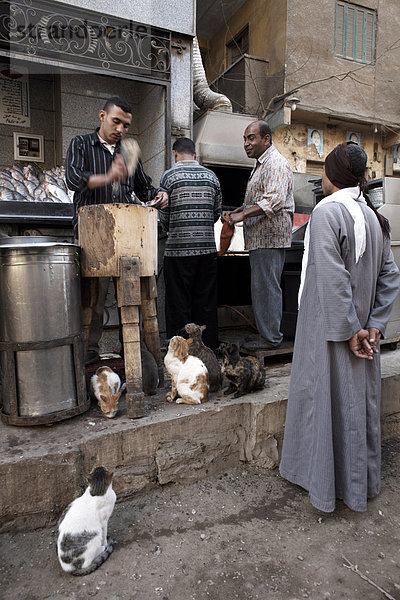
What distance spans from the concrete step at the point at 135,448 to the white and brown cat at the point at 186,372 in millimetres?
84

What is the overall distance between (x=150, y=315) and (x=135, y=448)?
102cm

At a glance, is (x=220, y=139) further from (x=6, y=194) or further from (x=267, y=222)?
(x=6, y=194)

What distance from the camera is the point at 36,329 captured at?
2432 millimetres

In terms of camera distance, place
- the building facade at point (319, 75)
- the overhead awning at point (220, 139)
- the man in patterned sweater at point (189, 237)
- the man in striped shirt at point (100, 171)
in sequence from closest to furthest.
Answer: the man in striped shirt at point (100, 171) → the man in patterned sweater at point (189, 237) → the overhead awning at point (220, 139) → the building facade at point (319, 75)

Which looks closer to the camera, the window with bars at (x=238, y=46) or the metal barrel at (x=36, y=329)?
the metal barrel at (x=36, y=329)

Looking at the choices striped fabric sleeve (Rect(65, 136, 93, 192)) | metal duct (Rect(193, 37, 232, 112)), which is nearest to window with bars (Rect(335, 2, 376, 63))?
metal duct (Rect(193, 37, 232, 112))

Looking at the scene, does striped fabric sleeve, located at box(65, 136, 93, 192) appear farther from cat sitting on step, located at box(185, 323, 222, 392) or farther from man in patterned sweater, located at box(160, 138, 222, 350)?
cat sitting on step, located at box(185, 323, 222, 392)

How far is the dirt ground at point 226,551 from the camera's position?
192 cm

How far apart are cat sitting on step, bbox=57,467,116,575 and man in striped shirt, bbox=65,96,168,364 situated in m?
1.34

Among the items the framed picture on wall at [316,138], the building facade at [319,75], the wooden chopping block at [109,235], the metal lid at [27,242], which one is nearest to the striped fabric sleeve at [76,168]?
the wooden chopping block at [109,235]

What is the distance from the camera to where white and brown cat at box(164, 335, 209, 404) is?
114 inches

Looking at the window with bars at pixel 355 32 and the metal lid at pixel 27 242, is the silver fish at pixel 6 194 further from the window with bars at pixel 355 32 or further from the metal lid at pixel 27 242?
the window with bars at pixel 355 32

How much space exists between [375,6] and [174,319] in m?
10.9

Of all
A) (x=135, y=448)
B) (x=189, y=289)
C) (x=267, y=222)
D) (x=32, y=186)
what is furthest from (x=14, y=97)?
(x=135, y=448)
